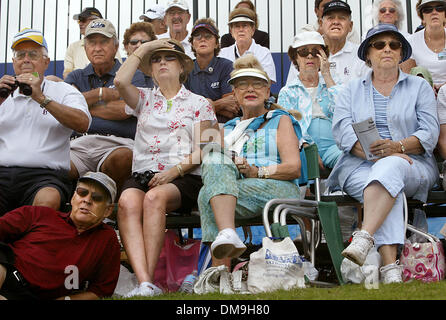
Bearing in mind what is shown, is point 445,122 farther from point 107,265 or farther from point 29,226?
point 29,226

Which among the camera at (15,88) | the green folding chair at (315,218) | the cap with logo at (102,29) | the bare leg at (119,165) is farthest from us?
the cap with logo at (102,29)

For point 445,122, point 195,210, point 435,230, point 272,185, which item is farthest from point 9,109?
point 435,230

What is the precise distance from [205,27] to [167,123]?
180cm

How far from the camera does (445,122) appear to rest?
4.84m

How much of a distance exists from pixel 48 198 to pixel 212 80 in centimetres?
221

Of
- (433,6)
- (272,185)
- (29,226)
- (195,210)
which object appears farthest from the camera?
(433,6)

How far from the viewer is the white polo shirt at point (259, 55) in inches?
277

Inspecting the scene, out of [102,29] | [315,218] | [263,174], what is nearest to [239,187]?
[263,174]

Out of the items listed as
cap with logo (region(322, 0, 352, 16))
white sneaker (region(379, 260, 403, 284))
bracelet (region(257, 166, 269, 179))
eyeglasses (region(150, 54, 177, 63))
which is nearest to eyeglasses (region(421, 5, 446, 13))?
cap with logo (region(322, 0, 352, 16))

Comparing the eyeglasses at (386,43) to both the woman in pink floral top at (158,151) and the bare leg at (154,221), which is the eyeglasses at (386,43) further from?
the bare leg at (154,221)

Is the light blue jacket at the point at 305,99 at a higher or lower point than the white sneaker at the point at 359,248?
higher

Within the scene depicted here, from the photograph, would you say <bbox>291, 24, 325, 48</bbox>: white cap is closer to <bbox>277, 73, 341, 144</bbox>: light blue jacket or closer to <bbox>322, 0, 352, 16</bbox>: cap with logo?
<bbox>277, 73, 341, 144</bbox>: light blue jacket

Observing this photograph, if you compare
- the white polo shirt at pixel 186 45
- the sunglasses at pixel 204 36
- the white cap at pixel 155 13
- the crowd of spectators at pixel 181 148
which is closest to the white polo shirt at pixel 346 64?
the crowd of spectators at pixel 181 148

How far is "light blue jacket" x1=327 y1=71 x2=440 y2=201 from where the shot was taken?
462 centimetres
